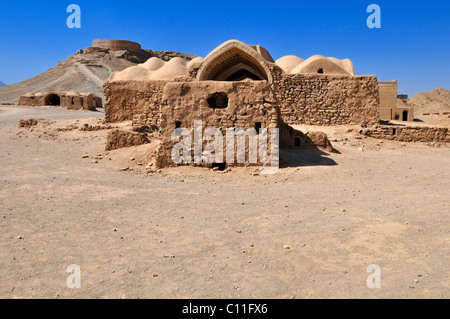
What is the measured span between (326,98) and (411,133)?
11.7 ft

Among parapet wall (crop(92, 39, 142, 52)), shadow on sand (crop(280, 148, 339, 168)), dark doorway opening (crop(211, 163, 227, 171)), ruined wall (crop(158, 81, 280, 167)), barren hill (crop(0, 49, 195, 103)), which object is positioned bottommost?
dark doorway opening (crop(211, 163, 227, 171))

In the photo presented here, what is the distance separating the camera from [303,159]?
8.34 m

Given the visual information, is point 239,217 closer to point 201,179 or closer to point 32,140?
point 201,179

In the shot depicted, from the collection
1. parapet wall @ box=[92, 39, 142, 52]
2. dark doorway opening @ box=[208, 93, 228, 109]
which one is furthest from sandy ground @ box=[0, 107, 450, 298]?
parapet wall @ box=[92, 39, 142, 52]

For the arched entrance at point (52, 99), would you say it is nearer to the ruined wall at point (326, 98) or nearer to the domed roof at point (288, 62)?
the domed roof at point (288, 62)

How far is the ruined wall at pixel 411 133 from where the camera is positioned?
468 inches

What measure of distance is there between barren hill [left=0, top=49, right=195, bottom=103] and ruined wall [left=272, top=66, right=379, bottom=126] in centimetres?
2983

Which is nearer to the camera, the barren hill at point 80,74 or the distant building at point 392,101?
the distant building at point 392,101

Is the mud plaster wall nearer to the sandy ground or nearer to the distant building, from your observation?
the sandy ground

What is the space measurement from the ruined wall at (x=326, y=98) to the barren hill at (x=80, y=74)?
2983 centimetres

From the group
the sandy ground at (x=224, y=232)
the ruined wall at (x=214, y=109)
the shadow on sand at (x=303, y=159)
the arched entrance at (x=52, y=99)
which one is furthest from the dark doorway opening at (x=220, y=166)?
the arched entrance at (x=52, y=99)

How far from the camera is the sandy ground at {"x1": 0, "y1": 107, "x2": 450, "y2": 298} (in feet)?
8.98
